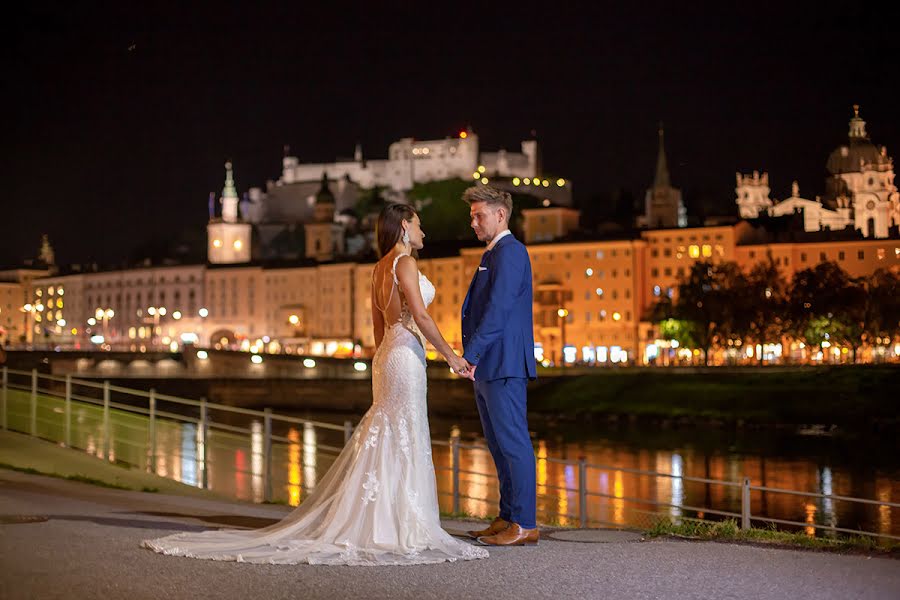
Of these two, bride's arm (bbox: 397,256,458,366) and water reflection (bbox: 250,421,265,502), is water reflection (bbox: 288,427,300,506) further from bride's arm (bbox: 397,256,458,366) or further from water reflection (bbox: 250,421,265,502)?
bride's arm (bbox: 397,256,458,366)

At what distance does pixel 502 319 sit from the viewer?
22.5 feet

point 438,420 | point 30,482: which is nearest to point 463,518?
point 30,482

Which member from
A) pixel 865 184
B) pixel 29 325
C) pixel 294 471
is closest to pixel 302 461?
pixel 294 471

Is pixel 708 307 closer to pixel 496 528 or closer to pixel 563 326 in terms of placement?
pixel 563 326

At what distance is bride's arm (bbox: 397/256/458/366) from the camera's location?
22.5ft

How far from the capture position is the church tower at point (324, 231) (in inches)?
4577

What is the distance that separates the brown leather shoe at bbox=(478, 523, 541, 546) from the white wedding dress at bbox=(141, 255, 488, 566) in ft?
0.90

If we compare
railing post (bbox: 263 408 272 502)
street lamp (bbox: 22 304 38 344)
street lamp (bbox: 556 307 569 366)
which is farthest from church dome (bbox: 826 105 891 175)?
railing post (bbox: 263 408 272 502)

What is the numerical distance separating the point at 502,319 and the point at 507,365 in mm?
250

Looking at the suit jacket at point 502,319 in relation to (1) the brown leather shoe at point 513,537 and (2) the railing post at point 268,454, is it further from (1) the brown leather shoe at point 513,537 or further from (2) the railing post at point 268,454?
(2) the railing post at point 268,454

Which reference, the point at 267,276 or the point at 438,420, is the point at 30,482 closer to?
the point at 438,420

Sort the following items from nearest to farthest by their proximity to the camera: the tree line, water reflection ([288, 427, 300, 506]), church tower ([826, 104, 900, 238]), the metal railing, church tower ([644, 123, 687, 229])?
the metal railing
water reflection ([288, 427, 300, 506])
the tree line
church tower ([644, 123, 687, 229])
church tower ([826, 104, 900, 238])

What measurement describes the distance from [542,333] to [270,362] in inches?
814

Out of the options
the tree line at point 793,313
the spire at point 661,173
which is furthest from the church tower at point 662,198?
the tree line at point 793,313
